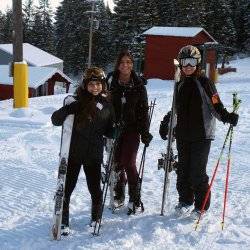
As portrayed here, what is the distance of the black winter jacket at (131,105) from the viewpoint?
5.30m

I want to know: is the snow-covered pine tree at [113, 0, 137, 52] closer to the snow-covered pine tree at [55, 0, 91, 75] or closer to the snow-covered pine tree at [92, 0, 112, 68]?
the snow-covered pine tree at [92, 0, 112, 68]

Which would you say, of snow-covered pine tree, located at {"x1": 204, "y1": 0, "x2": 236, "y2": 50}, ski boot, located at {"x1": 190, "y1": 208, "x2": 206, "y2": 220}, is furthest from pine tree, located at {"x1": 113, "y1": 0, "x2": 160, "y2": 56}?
ski boot, located at {"x1": 190, "y1": 208, "x2": 206, "y2": 220}

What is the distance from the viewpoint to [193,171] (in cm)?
518

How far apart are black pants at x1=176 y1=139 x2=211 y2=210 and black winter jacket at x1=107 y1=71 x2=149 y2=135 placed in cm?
51

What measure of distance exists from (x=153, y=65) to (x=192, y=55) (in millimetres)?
31688

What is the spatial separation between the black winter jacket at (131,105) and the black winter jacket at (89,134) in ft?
1.35

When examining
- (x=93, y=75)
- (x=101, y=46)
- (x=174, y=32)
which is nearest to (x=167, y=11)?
(x=101, y=46)

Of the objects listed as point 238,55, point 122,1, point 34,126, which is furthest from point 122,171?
point 238,55

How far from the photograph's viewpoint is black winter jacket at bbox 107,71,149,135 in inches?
209

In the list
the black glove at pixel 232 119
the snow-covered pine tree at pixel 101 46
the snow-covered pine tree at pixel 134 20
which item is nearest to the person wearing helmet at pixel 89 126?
the black glove at pixel 232 119

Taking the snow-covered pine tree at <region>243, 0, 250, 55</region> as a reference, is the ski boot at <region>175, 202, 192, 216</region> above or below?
below

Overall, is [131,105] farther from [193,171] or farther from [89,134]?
[193,171]

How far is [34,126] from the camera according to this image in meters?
10.6

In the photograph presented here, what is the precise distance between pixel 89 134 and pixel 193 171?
130 centimetres
